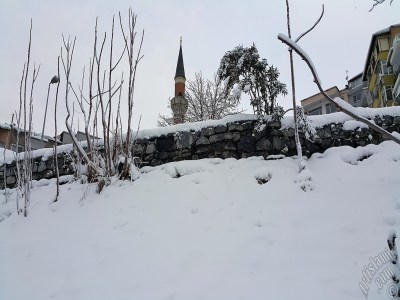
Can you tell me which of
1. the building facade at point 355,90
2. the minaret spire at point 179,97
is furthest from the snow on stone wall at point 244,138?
the building facade at point 355,90

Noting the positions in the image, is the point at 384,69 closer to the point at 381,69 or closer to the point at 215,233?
the point at 381,69

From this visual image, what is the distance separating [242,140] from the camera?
4.58m

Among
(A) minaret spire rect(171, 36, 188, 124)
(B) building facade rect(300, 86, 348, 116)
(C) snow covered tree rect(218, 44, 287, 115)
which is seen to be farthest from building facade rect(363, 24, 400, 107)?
(C) snow covered tree rect(218, 44, 287, 115)

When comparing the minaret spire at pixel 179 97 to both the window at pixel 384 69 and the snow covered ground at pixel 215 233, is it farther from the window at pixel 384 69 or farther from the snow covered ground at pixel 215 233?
the window at pixel 384 69

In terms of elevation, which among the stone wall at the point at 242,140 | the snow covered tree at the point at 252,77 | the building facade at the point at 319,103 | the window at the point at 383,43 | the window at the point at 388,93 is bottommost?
the stone wall at the point at 242,140

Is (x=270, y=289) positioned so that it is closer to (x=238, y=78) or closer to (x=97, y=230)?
(x=97, y=230)

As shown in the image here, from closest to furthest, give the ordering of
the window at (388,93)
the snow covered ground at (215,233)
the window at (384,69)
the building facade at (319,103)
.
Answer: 1. the snow covered ground at (215,233)
2. the window at (388,93)
3. the window at (384,69)
4. the building facade at (319,103)

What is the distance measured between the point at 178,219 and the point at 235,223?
636 millimetres

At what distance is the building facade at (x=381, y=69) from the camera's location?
18766 millimetres

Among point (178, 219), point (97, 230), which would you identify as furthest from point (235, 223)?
point (97, 230)

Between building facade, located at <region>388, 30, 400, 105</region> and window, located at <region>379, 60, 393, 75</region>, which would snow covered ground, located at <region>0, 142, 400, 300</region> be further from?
window, located at <region>379, 60, 393, 75</region>

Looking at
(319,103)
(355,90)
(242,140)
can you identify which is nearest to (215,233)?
(242,140)

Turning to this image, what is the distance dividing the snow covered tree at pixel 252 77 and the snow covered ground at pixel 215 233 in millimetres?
1162

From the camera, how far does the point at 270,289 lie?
202 cm
